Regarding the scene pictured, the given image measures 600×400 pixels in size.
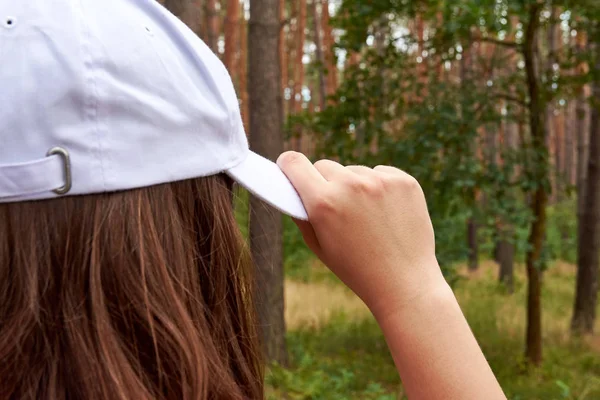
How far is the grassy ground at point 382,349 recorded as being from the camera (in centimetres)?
544

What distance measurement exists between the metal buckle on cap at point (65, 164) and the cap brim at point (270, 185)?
0.27m

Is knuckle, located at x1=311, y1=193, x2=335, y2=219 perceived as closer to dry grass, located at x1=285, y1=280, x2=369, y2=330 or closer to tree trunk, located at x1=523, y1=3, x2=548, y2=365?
tree trunk, located at x1=523, y1=3, x2=548, y2=365

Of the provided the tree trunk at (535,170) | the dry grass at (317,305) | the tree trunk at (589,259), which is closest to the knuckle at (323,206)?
the tree trunk at (535,170)

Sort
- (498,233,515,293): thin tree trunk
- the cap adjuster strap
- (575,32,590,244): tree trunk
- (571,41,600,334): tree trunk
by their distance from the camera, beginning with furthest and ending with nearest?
1. (498,233,515,293): thin tree trunk
2. (571,41,600,334): tree trunk
3. (575,32,590,244): tree trunk
4. the cap adjuster strap

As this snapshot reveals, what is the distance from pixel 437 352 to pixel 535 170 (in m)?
5.72

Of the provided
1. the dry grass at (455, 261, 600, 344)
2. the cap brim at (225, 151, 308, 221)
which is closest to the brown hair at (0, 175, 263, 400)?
the cap brim at (225, 151, 308, 221)

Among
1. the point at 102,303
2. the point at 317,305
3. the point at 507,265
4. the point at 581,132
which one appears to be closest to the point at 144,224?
the point at 102,303

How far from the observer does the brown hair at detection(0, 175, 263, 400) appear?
0.83 meters

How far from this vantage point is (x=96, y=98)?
33.5 inches

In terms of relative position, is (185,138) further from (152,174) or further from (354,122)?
(354,122)

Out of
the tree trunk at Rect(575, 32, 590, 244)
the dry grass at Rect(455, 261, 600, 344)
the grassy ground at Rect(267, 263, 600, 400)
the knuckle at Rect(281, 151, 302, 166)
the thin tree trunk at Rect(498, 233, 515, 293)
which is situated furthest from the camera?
the thin tree trunk at Rect(498, 233, 515, 293)

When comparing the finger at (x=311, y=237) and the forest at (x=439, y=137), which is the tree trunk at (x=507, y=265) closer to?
the forest at (x=439, y=137)

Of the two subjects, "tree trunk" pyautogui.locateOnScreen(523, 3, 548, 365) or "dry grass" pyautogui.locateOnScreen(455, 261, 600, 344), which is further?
"dry grass" pyautogui.locateOnScreen(455, 261, 600, 344)

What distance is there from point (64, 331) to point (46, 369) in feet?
0.16
